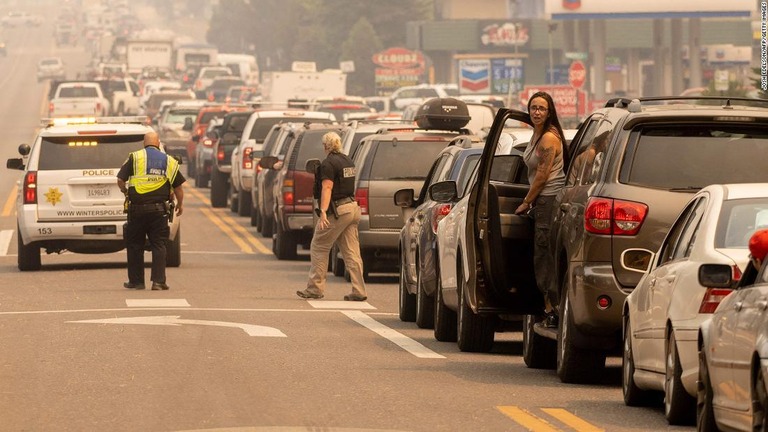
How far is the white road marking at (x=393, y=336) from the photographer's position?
15.5 m

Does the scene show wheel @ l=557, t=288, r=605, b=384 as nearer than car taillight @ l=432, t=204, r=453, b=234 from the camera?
Yes

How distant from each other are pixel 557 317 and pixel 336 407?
105 inches

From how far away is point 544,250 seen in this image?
1413cm

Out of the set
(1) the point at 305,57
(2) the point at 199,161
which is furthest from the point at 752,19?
(2) the point at 199,161

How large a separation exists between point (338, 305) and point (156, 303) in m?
1.84

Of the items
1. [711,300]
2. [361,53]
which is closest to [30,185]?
[711,300]

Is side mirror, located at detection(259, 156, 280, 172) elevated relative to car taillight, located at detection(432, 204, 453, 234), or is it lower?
lower

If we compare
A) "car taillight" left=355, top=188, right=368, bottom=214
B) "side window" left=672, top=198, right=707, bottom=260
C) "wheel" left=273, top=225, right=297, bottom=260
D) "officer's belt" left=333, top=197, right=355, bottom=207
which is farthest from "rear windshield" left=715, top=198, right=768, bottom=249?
"wheel" left=273, top=225, right=297, bottom=260

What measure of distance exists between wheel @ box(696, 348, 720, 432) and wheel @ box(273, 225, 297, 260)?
18.2m

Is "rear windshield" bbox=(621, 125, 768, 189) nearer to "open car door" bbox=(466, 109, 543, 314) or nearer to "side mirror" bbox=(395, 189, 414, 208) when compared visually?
"open car door" bbox=(466, 109, 543, 314)

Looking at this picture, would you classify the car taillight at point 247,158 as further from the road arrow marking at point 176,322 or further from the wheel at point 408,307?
the road arrow marking at point 176,322

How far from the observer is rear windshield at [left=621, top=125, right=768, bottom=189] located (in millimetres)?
12539

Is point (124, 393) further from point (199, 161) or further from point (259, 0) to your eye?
point (259, 0)

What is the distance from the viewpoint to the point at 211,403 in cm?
1198
